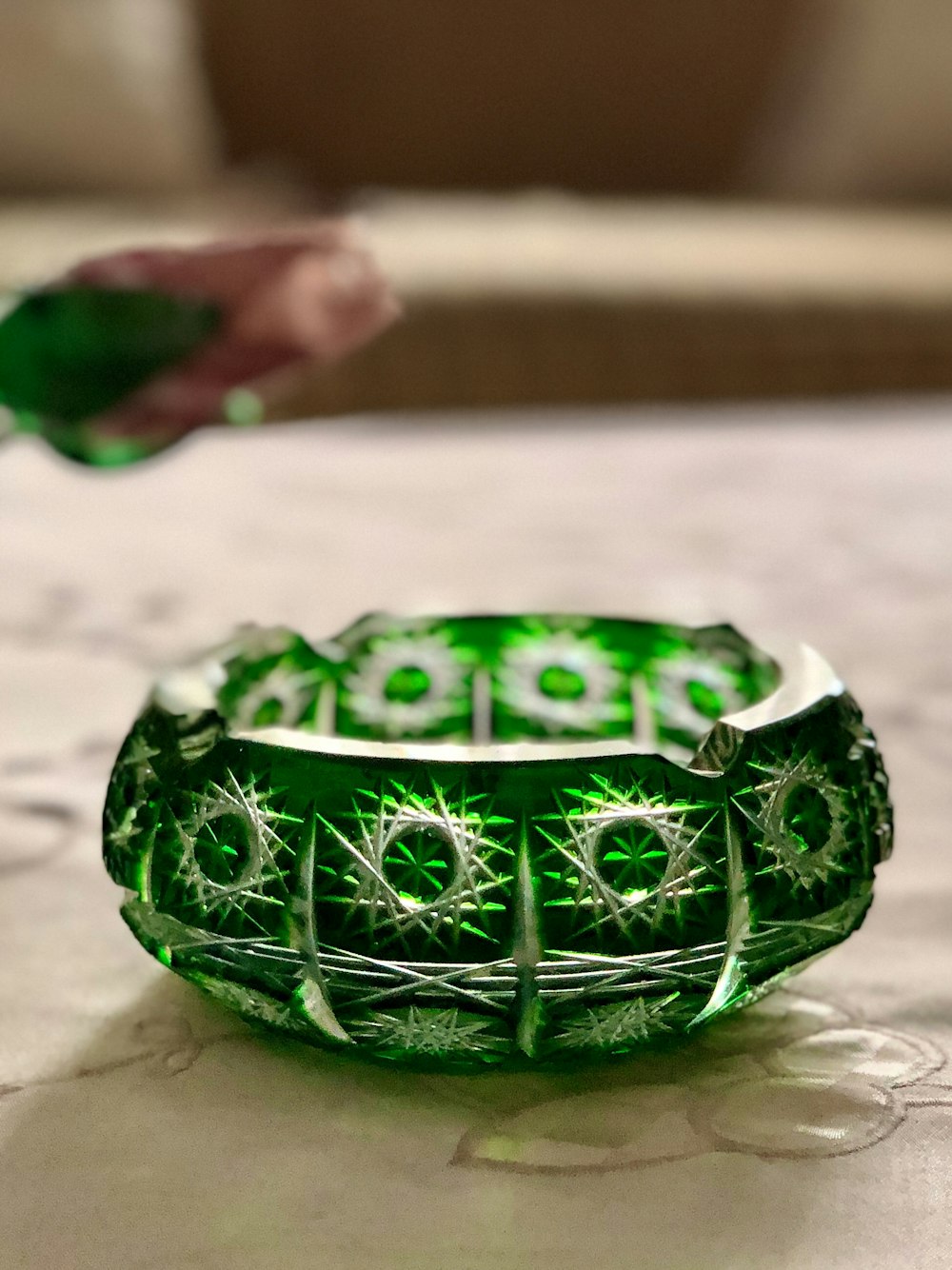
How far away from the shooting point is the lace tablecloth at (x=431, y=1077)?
0.24 meters

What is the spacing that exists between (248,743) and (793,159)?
6.98 ft

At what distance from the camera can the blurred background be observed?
1.62 metres

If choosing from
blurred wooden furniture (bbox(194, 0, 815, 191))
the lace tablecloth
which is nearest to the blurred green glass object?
the lace tablecloth

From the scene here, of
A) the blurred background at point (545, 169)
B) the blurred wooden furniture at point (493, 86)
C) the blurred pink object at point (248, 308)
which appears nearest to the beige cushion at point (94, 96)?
the blurred background at point (545, 169)

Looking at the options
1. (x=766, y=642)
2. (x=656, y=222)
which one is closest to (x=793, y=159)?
(x=656, y=222)

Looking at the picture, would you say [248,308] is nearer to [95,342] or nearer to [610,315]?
[95,342]

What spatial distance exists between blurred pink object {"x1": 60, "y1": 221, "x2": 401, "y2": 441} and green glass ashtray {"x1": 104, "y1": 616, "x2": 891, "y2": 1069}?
2.5 inches

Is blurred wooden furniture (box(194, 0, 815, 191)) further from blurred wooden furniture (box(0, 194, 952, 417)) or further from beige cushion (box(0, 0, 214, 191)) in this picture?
blurred wooden furniture (box(0, 194, 952, 417))

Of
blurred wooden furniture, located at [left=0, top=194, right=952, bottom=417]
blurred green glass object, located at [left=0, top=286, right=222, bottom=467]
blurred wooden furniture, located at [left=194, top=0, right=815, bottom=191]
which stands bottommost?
blurred wooden furniture, located at [left=0, top=194, right=952, bottom=417]

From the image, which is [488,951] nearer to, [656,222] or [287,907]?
[287,907]

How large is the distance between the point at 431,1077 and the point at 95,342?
0.17 metres

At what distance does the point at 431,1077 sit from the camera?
0.92 feet

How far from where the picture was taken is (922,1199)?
25 cm

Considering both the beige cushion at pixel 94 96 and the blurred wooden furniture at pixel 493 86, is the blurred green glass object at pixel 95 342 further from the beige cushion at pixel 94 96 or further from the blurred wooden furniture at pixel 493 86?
the blurred wooden furniture at pixel 493 86
